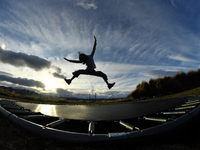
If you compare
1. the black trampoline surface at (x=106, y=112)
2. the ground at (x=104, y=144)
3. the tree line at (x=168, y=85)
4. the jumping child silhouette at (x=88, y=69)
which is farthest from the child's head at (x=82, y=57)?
the tree line at (x=168, y=85)

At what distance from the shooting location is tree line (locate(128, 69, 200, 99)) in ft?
47.1

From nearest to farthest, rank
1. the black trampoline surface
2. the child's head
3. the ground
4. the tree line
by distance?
the ground < the black trampoline surface < the child's head < the tree line

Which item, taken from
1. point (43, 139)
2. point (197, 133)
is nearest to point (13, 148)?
point (43, 139)

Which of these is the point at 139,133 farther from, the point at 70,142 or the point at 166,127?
the point at 70,142

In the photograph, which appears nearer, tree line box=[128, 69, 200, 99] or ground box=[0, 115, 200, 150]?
ground box=[0, 115, 200, 150]

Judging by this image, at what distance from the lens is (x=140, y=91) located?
16438mm

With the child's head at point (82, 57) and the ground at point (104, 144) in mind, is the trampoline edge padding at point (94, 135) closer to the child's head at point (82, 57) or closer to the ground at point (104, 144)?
the ground at point (104, 144)

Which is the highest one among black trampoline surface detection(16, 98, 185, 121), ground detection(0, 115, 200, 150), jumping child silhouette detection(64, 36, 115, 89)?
jumping child silhouette detection(64, 36, 115, 89)

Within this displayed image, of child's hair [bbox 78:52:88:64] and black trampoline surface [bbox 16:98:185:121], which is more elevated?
child's hair [bbox 78:52:88:64]

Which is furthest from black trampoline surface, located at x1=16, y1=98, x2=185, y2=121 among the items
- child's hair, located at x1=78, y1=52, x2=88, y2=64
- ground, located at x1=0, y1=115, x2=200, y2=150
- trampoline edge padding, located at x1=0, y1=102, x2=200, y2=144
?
child's hair, located at x1=78, y1=52, x2=88, y2=64

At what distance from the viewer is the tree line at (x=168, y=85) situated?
14359mm

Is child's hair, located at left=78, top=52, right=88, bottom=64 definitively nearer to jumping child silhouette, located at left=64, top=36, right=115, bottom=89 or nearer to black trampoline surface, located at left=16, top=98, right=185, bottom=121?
jumping child silhouette, located at left=64, top=36, right=115, bottom=89

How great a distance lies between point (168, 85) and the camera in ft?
48.1

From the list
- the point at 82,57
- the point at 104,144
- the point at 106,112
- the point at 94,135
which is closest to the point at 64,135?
the point at 94,135
